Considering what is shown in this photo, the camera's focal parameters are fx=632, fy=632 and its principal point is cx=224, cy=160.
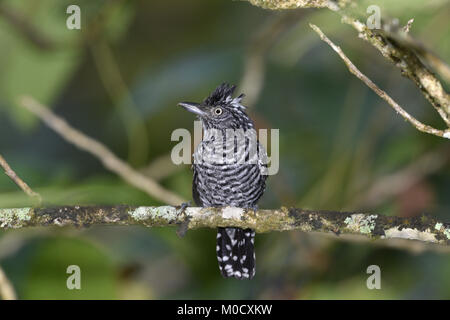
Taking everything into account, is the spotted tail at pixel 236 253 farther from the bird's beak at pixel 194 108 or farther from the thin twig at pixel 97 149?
the bird's beak at pixel 194 108

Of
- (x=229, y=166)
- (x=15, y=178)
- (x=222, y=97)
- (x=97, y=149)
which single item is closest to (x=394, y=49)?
(x=15, y=178)

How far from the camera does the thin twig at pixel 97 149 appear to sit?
3.74 metres

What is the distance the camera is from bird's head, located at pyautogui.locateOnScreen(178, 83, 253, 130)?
4.66 metres

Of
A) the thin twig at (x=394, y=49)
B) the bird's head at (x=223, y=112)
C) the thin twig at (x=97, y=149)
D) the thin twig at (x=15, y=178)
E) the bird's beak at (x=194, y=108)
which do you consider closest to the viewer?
the thin twig at (x=394, y=49)

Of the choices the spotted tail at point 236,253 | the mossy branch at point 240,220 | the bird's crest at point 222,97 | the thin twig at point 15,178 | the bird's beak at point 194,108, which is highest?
the bird's crest at point 222,97

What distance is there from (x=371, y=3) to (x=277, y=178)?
3.15m

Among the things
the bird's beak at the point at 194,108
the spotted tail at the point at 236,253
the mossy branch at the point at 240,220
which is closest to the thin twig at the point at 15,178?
the mossy branch at the point at 240,220

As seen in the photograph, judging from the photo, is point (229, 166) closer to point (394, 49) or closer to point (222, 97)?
point (222, 97)

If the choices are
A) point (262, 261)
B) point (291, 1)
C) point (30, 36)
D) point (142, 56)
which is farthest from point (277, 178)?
point (142, 56)

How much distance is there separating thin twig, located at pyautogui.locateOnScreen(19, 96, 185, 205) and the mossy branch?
879mm

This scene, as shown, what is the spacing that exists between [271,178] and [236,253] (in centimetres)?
70

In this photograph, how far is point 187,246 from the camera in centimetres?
504

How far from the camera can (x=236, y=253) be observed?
476 cm

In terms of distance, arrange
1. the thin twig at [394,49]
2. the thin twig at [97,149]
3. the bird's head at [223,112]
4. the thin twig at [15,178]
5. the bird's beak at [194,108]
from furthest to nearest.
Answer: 1. the bird's head at [223,112]
2. the bird's beak at [194,108]
3. the thin twig at [97,149]
4. the thin twig at [15,178]
5. the thin twig at [394,49]
